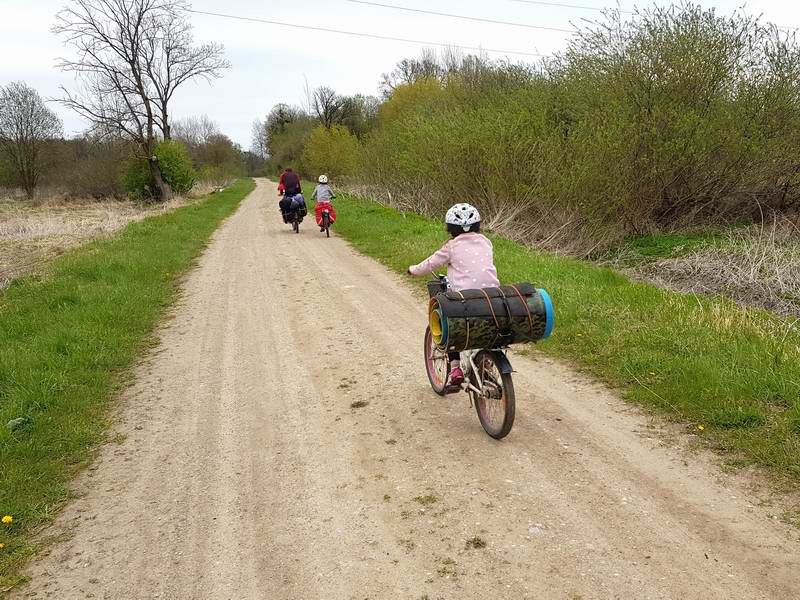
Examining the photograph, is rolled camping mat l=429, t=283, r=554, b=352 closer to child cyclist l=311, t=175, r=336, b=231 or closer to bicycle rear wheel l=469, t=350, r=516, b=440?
bicycle rear wheel l=469, t=350, r=516, b=440

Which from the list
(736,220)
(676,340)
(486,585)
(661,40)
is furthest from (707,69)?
(486,585)

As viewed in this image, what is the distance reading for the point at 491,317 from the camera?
4094 mm

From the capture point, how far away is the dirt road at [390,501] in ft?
9.60

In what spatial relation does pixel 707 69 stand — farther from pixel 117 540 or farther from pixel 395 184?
pixel 117 540

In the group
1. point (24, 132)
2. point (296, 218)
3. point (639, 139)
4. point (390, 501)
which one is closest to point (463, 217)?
point (390, 501)

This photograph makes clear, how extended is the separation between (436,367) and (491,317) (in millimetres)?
1419

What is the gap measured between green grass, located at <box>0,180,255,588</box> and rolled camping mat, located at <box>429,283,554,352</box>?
9.60 ft

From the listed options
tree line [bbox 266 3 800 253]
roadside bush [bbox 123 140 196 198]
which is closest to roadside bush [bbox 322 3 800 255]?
tree line [bbox 266 3 800 253]

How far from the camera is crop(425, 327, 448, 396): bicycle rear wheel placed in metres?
5.21

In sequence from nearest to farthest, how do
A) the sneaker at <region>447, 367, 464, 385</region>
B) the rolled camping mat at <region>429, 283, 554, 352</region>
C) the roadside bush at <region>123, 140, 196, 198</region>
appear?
the rolled camping mat at <region>429, 283, 554, 352</region> < the sneaker at <region>447, 367, 464, 385</region> < the roadside bush at <region>123, 140, 196, 198</region>

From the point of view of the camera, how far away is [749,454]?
12.9 feet

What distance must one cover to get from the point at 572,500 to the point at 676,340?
3026 millimetres

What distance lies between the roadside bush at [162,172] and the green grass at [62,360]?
22587 millimetres

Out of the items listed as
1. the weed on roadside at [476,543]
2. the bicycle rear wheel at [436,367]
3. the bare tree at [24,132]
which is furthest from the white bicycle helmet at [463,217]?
the bare tree at [24,132]
